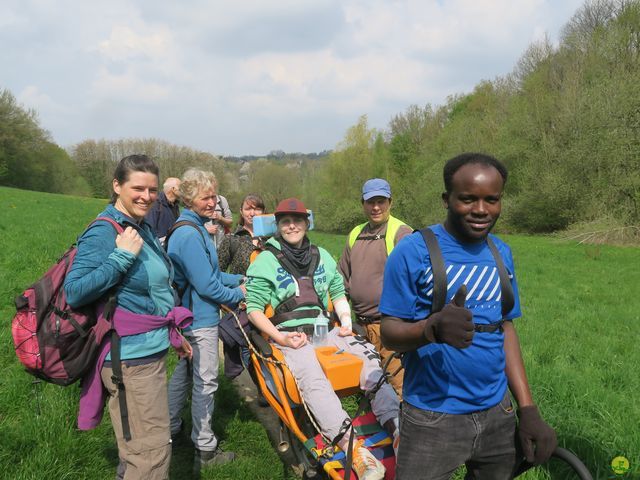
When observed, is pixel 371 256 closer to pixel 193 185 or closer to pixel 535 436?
pixel 193 185

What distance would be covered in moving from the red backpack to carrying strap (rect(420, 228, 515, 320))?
1.82 meters

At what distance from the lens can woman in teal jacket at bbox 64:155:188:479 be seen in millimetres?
2506

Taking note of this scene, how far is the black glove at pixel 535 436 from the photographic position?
6.62 ft

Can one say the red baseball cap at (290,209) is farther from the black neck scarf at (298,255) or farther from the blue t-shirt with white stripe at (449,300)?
the blue t-shirt with white stripe at (449,300)

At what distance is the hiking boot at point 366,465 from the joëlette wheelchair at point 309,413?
81mm

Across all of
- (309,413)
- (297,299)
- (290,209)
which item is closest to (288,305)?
(297,299)

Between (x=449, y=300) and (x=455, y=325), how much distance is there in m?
0.33

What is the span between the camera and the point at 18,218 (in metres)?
16.9

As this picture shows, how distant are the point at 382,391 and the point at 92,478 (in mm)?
2276

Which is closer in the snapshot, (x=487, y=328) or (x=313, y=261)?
(x=487, y=328)

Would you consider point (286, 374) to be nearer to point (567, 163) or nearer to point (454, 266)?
point (454, 266)

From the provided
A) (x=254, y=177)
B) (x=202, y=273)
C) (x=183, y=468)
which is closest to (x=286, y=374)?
(x=202, y=273)

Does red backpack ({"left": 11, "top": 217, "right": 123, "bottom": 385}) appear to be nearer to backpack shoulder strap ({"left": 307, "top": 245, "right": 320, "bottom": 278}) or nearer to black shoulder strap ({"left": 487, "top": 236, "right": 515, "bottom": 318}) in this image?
backpack shoulder strap ({"left": 307, "top": 245, "right": 320, "bottom": 278})

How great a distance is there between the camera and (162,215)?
6105 mm
